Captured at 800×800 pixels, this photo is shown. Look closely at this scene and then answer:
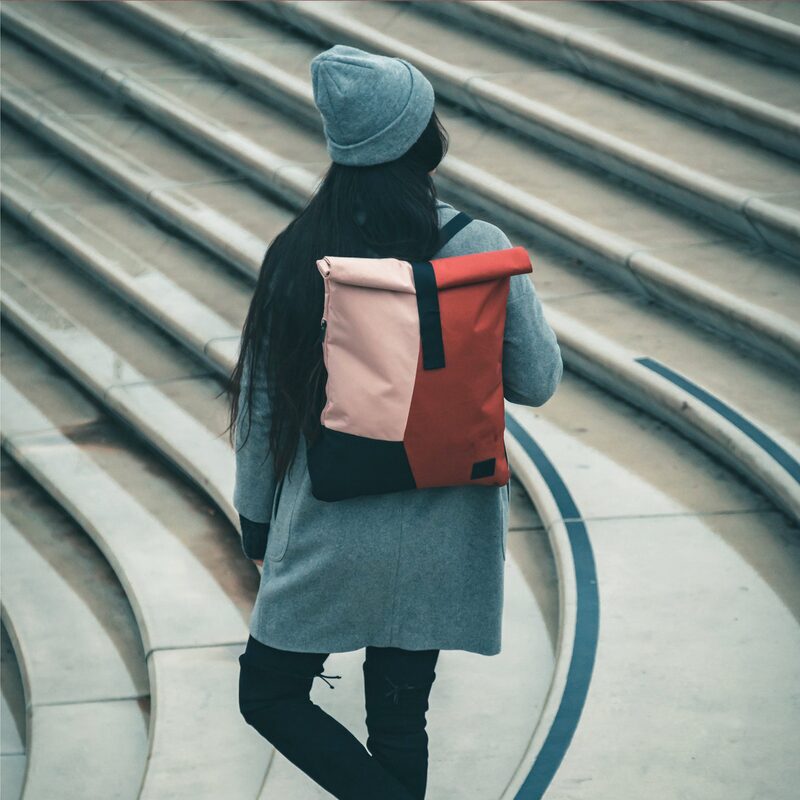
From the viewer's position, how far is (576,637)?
313 centimetres

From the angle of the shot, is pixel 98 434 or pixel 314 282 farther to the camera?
pixel 98 434

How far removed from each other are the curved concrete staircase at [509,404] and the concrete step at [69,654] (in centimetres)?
1

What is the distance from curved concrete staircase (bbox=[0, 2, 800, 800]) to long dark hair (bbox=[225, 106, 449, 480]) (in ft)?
3.41

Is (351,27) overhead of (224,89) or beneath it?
overhead

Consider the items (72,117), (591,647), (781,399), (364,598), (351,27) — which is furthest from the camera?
(72,117)

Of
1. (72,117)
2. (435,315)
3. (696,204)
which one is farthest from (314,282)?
(72,117)

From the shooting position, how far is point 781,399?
12.8 feet

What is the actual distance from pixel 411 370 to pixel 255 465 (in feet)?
1.36

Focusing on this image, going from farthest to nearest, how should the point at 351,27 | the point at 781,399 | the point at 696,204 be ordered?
the point at 351,27, the point at 696,204, the point at 781,399

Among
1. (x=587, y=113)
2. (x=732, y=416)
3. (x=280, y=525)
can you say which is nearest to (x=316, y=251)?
(x=280, y=525)

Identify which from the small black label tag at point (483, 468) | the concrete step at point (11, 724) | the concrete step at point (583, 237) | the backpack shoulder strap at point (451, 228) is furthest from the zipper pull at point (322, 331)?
the concrete step at point (583, 237)

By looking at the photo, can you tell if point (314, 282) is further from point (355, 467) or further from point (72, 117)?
point (72, 117)

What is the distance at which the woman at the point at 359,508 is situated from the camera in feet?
7.06

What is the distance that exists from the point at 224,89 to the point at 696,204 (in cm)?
291
